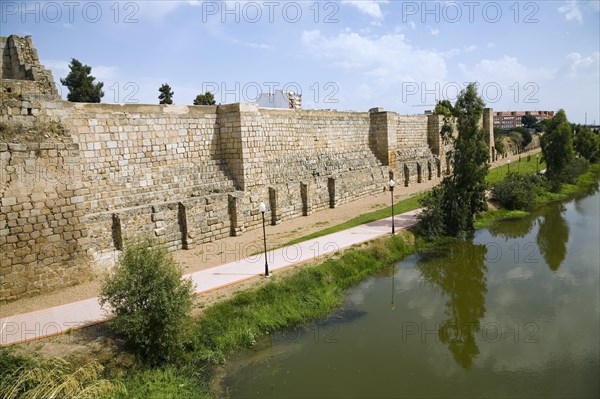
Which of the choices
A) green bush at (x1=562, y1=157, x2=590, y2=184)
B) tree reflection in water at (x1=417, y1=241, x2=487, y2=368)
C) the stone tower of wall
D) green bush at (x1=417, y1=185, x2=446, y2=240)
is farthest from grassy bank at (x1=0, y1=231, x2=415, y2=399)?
green bush at (x1=562, y1=157, x2=590, y2=184)

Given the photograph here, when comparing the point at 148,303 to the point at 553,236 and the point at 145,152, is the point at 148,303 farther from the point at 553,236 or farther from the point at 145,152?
the point at 553,236

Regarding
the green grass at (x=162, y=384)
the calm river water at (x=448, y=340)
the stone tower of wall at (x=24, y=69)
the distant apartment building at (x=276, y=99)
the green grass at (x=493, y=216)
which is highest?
the distant apartment building at (x=276, y=99)

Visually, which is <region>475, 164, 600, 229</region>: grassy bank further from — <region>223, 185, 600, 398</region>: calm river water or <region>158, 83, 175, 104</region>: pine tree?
<region>158, 83, 175, 104</region>: pine tree

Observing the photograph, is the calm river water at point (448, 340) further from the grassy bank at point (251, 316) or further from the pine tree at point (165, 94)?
the pine tree at point (165, 94)

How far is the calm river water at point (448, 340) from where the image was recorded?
7105 millimetres

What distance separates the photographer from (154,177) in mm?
12883

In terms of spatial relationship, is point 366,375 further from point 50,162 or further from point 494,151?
point 494,151

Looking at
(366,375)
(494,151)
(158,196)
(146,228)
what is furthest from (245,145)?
(494,151)

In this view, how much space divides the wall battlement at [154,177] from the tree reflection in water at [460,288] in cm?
573

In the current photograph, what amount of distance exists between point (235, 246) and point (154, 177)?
10.1 ft

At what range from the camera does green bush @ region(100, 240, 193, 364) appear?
287 inches

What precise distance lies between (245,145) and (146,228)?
4.77 meters

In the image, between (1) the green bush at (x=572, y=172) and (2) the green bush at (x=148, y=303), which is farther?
(1) the green bush at (x=572, y=172)

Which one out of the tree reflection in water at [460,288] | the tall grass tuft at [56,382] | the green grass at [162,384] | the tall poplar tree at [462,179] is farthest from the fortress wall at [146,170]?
the tall poplar tree at [462,179]
